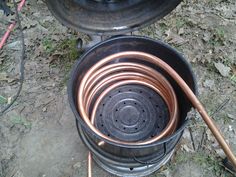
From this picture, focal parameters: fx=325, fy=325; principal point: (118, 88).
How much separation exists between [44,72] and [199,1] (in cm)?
142

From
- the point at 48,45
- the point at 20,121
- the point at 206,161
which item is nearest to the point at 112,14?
the point at 48,45

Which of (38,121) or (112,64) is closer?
(112,64)

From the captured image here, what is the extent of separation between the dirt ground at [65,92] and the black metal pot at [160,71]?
4.5 inches

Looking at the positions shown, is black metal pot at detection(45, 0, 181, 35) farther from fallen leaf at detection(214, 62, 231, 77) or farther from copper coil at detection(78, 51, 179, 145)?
fallen leaf at detection(214, 62, 231, 77)

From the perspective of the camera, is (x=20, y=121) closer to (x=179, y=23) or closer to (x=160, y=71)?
(x=160, y=71)

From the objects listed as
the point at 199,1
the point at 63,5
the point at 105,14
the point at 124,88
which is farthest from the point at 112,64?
the point at 199,1

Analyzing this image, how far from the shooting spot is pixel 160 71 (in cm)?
197

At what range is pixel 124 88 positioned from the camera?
204cm

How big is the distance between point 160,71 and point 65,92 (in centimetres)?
68

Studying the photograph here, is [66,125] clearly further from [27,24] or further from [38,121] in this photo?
[27,24]

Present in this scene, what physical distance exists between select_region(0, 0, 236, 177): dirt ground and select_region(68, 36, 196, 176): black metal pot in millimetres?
115

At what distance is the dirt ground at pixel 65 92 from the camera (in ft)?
6.34

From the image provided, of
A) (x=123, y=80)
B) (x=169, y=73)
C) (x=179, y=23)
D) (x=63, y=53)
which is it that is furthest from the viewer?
(x=179, y=23)

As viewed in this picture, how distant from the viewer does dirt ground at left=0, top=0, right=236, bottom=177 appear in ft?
6.34
